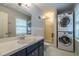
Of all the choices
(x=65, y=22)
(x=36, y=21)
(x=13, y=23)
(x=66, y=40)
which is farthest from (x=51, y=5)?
(x=66, y=40)

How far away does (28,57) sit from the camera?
1503 mm

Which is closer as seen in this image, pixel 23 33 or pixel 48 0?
pixel 48 0

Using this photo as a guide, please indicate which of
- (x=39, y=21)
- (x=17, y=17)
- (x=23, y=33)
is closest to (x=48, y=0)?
(x=39, y=21)

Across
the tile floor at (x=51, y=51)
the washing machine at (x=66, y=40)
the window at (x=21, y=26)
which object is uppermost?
the window at (x=21, y=26)

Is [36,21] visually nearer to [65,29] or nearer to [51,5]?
[51,5]

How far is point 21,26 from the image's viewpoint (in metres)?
1.91

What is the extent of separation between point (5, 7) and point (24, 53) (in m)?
0.74

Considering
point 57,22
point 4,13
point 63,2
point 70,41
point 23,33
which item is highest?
point 63,2

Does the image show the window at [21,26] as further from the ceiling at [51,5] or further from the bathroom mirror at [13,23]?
the ceiling at [51,5]

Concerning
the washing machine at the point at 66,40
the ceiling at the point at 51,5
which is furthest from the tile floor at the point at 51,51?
the ceiling at the point at 51,5

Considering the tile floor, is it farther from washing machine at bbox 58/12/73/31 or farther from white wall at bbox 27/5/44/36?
washing machine at bbox 58/12/73/31

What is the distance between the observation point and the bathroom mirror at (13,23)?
1.63 m

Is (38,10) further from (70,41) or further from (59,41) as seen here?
(70,41)

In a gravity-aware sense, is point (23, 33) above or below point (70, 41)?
above
